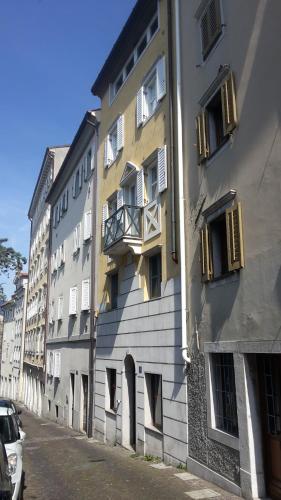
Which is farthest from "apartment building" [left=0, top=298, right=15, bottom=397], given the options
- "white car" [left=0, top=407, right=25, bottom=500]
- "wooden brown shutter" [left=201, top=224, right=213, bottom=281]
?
"wooden brown shutter" [left=201, top=224, right=213, bottom=281]

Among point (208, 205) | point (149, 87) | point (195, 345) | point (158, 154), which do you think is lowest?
point (195, 345)

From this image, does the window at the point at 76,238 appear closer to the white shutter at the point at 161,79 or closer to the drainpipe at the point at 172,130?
the white shutter at the point at 161,79

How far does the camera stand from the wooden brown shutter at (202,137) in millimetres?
10727

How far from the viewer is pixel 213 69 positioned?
1063cm

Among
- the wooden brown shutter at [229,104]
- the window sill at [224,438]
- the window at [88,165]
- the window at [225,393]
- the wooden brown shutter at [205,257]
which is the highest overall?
the window at [88,165]

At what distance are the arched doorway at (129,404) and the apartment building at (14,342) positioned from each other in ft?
101

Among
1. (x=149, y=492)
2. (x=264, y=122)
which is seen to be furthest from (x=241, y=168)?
(x=149, y=492)

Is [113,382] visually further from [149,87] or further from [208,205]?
[149,87]

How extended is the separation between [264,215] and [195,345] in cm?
387

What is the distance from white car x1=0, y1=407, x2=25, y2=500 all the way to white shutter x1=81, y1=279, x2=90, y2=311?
11142mm

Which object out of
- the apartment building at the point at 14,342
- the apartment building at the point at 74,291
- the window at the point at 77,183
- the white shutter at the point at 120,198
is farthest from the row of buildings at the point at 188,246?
the apartment building at the point at 14,342

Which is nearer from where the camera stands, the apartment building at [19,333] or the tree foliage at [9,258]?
the tree foliage at [9,258]

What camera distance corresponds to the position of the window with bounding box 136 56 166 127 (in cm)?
1431

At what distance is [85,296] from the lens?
68.5ft
